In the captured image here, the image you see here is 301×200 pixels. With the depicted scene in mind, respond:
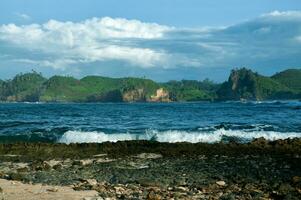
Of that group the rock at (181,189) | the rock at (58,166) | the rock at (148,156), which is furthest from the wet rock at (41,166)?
the rock at (181,189)

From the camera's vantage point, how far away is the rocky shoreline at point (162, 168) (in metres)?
15.3

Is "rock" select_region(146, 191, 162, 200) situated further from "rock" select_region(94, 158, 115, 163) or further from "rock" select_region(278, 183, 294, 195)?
"rock" select_region(94, 158, 115, 163)

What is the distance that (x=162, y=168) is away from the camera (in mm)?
19938

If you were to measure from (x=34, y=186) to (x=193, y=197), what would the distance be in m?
5.18

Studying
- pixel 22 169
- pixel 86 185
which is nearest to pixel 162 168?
pixel 86 185

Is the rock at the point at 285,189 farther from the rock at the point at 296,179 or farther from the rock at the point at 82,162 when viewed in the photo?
the rock at the point at 82,162

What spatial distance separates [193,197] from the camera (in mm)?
14258

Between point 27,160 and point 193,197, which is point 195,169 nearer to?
point 193,197

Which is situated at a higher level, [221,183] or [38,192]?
[38,192]

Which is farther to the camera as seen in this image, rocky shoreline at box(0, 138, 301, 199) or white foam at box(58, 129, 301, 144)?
white foam at box(58, 129, 301, 144)

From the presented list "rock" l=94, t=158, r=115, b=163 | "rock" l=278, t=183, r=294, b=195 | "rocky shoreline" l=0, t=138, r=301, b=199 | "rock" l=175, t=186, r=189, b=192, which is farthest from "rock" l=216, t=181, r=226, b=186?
"rock" l=94, t=158, r=115, b=163

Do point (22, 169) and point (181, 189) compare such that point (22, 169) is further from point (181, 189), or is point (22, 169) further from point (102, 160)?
point (181, 189)

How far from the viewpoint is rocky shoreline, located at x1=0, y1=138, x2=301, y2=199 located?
15.3m

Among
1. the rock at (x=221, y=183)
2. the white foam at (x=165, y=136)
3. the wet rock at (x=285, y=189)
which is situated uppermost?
the rock at (x=221, y=183)
